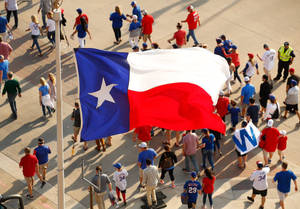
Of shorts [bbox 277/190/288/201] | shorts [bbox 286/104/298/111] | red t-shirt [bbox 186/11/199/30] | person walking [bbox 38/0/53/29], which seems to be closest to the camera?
shorts [bbox 277/190/288/201]

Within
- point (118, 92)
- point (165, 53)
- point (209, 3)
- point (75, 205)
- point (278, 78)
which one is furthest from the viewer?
point (209, 3)

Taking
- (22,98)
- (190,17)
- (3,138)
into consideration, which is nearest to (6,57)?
(22,98)

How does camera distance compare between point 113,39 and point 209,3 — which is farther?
point 209,3

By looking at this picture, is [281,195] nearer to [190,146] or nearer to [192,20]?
[190,146]

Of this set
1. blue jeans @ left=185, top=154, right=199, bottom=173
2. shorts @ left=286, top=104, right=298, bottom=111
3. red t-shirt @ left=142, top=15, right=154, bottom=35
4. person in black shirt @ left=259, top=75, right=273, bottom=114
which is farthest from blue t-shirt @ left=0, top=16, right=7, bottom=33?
shorts @ left=286, top=104, right=298, bottom=111

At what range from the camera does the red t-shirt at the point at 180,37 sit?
76.6 ft

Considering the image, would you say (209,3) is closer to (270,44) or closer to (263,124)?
(270,44)

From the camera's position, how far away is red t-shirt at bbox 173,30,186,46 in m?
23.4

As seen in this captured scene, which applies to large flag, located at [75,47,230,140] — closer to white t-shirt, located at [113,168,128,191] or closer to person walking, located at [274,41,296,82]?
white t-shirt, located at [113,168,128,191]

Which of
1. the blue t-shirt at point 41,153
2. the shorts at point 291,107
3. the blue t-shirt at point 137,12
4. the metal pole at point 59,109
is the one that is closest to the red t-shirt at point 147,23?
the blue t-shirt at point 137,12

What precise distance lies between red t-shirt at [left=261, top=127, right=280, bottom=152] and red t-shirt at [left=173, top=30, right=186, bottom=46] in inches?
260

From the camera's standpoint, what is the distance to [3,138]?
1956cm

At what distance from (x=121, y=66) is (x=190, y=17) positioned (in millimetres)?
11423

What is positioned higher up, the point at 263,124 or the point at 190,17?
the point at 190,17
